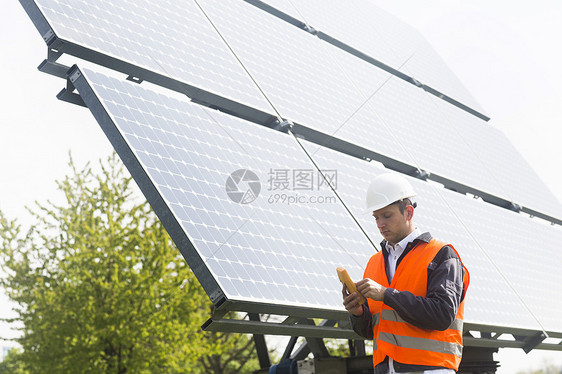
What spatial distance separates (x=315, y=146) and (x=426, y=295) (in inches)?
96.0

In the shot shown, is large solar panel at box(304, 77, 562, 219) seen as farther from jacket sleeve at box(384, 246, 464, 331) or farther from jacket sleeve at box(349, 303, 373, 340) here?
jacket sleeve at box(384, 246, 464, 331)

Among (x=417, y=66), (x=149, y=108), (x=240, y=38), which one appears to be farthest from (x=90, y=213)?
(x=149, y=108)

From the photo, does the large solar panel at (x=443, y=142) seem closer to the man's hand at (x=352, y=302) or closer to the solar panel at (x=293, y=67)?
the solar panel at (x=293, y=67)

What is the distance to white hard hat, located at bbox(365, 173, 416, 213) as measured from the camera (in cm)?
274

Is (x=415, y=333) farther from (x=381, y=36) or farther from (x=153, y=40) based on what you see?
(x=381, y=36)

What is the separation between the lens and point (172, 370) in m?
14.3

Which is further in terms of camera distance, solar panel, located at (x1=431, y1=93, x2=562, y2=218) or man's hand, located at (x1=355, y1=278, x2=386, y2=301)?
solar panel, located at (x1=431, y1=93, x2=562, y2=218)

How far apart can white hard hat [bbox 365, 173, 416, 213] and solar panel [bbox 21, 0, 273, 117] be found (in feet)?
6.57

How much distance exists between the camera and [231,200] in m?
3.41

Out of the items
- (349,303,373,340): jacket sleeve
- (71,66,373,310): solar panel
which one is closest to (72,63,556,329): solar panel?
(71,66,373,310): solar panel

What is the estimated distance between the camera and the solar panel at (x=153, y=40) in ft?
12.3

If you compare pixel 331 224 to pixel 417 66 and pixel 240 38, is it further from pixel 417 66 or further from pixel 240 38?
pixel 417 66

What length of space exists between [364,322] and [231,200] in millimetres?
1109

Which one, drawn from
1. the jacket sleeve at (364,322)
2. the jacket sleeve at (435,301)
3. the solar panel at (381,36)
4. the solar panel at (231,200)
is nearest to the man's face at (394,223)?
the jacket sleeve at (435,301)
